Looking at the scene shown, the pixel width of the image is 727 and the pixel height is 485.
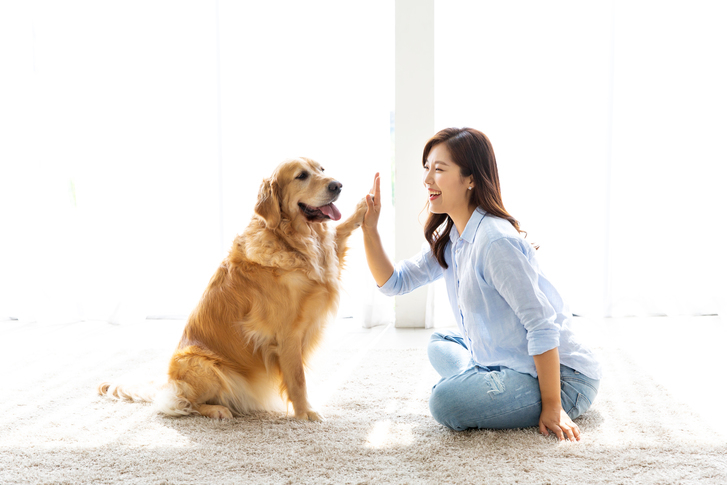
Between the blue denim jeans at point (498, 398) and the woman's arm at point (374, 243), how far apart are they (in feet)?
1.56

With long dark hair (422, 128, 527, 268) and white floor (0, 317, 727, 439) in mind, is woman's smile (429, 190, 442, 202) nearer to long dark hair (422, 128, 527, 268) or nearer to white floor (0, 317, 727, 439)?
long dark hair (422, 128, 527, 268)

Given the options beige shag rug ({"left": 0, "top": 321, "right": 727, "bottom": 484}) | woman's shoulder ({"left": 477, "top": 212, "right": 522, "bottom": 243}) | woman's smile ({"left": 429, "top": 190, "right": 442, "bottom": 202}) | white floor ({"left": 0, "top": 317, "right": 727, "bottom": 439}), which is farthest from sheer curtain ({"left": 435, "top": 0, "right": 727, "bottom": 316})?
woman's shoulder ({"left": 477, "top": 212, "right": 522, "bottom": 243})

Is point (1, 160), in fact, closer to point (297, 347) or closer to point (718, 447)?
point (297, 347)

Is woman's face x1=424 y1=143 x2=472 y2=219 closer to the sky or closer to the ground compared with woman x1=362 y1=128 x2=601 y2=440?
closer to the sky

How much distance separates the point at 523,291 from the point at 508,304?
3.4 inches

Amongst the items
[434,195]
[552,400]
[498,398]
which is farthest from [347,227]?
[552,400]

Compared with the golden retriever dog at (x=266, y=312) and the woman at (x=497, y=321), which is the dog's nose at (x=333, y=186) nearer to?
the golden retriever dog at (x=266, y=312)

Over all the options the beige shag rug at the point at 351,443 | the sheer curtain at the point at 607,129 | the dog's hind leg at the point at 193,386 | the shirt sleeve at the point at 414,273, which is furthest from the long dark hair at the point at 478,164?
the sheer curtain at the point at 607,129

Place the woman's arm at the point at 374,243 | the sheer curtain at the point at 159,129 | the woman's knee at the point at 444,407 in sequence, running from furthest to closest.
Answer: the sheer curtain at the point at 159,129 → the woman's arm at the point at 374,243 → the woman's knee at the point at 444,407

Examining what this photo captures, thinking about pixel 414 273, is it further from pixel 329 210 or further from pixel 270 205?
pixel 270 205

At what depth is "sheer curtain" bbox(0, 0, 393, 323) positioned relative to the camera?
3.38 metres

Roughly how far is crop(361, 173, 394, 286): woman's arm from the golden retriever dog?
0.48 feet

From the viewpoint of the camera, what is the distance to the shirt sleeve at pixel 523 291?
146 cm

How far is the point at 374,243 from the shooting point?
1.92m
